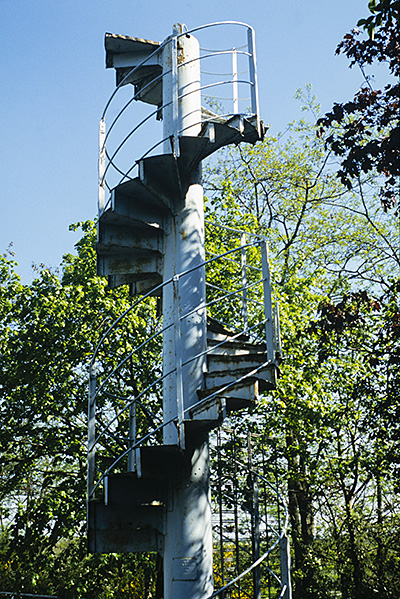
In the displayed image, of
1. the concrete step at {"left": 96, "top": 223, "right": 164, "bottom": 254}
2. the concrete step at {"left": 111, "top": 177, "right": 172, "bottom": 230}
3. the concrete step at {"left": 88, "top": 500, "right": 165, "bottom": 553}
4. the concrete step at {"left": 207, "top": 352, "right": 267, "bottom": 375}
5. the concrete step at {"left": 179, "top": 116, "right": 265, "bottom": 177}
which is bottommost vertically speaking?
the concrete step at {"left": 88, "top": 500, "right": 165, "bottom": 553}

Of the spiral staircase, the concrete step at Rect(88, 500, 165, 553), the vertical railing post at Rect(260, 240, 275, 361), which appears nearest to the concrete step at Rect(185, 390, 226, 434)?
the spiral staircase

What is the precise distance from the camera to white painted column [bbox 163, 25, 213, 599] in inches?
222

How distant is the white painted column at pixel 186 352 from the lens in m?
5.63

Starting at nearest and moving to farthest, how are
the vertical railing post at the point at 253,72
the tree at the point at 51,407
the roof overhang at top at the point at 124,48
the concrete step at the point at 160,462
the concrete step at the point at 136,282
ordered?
the concrete step at the point at 160,462 → the vertical railing post at the point at 253,72 → the concrete step at the point at 136,282 → the roof overhang at top at the point at 124,48 → the tree at the point at 51,407

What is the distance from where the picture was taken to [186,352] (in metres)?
6.16

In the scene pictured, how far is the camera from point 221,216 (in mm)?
17016

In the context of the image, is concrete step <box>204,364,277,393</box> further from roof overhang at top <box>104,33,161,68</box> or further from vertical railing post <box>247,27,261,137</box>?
roof overhang at top <box>104,33,161,68</box>

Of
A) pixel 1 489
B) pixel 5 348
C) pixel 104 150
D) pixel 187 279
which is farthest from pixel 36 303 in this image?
pixel 187 279

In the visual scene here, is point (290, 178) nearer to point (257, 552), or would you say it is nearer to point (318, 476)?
point (318, 476)

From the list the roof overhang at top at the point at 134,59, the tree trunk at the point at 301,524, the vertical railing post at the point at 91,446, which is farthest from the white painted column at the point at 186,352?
the tree trunk at the point at 301,524

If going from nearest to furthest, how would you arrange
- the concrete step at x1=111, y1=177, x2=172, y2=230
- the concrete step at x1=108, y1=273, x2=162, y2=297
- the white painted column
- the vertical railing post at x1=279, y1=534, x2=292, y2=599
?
the white painted column → the vertical railing post at x1=279, y1=534, x2=292, y2=599 → the concrete step at x1=111, y1=177, x2=172, y2=230 → the concrete step at x1=108, y1=273, x2=162, y2=297

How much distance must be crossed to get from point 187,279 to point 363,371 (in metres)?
10.5

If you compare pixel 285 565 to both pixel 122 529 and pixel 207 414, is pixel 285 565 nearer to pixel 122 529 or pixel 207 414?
pixel 122 529

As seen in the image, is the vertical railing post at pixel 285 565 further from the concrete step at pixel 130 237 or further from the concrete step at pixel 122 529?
the concrete step at pixel 130 237
